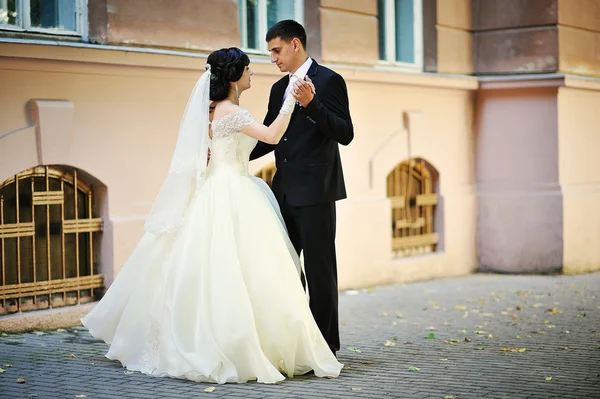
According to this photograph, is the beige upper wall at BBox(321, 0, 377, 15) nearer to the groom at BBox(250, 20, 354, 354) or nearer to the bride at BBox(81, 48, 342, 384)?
the groom at BBox(250, 20, 354, 354)

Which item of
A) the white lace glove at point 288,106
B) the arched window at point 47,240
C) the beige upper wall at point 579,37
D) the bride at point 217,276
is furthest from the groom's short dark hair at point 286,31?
the beige upper wall at point 579,37

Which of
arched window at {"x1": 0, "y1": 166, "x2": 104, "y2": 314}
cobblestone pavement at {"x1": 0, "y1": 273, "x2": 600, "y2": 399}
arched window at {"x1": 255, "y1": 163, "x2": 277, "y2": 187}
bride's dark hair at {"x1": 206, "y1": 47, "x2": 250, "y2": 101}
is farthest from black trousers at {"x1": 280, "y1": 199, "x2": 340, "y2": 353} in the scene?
arched window at {"x1": 255, "y1": 163, "x2": 277, "y2": 187}

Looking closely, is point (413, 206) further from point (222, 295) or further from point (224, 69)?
point (222, 295)

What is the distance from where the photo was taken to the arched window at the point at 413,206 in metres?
12.7

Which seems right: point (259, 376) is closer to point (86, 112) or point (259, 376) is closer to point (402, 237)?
point (86, 112)

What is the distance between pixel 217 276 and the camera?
6453 mm

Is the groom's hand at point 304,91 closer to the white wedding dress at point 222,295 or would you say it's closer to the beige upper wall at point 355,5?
the white wedding dress at point 222,295

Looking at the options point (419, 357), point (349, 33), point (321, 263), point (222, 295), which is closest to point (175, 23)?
point (349, 33)

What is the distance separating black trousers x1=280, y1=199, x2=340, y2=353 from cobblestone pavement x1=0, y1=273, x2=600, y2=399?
361mm

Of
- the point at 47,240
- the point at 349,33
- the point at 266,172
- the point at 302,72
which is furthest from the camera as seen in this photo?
the point at 349,33

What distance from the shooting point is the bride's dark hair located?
6.81 meters

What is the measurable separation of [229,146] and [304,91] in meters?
0.78

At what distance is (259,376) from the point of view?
248 inches

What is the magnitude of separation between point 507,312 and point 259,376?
4.38m
